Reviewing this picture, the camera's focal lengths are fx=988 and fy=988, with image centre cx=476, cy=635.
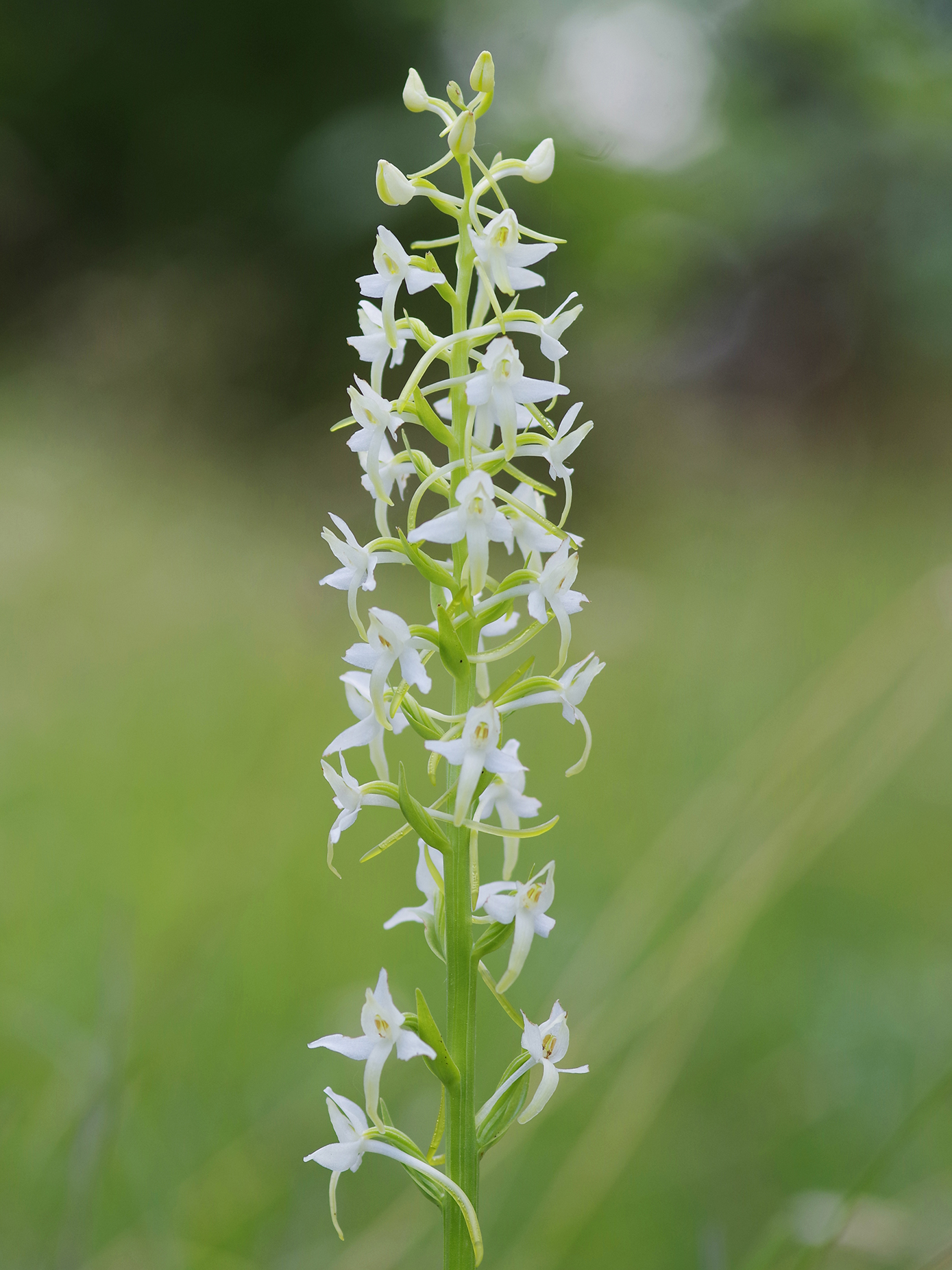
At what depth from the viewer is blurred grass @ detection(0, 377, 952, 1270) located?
1597 millimetres

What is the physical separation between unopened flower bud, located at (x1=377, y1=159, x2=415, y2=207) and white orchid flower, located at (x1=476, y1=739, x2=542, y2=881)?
58cm

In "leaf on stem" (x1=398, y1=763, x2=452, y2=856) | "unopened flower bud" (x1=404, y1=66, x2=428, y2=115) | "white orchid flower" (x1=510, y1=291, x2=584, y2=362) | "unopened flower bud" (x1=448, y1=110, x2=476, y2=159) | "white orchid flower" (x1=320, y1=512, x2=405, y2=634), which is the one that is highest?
"unopened flower bud" (x1=404, y1=66, x2=428, y2=115)

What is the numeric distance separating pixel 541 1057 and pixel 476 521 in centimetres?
51

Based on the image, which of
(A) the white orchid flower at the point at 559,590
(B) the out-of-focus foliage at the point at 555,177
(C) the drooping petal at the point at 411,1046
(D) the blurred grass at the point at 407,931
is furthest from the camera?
(B) the out-of-focus foliage at the point at 555,177

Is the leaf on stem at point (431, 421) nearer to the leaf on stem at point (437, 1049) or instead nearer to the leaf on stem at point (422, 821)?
the leaf on stem at point (422, 821)

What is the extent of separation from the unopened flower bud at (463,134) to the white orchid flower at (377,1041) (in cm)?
79

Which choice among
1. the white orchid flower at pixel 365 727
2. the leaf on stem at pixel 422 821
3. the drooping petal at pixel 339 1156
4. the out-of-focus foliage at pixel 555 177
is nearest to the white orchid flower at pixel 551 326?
the white orchid flower at pixel 365 727

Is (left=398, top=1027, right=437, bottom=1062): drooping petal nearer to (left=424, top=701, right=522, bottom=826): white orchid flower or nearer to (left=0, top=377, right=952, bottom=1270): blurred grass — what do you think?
(left=424, top=701, right=522, bottom=826): white orchid flower

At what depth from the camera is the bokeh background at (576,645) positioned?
170cm

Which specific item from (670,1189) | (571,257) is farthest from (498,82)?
(670,1189)

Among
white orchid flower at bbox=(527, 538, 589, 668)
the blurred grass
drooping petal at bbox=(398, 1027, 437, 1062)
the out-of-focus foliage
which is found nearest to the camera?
drooping petal at bbox=(398, 1027, 437, 1062)

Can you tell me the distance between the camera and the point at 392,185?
102 cm

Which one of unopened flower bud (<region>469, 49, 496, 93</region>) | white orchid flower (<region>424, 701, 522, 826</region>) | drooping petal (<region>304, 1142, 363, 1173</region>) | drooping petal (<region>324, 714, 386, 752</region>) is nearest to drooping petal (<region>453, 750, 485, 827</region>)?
white orchid flower (<region>424, 701, 522, 826</region>)

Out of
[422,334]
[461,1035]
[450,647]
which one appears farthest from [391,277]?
[461,1035]
